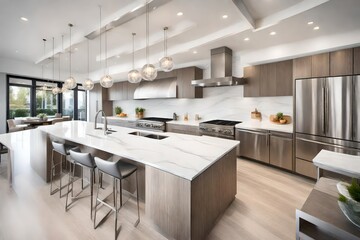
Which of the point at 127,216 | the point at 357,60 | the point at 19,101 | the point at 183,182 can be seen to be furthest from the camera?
the point at 19,101

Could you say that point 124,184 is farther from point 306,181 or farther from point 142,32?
point 306,181

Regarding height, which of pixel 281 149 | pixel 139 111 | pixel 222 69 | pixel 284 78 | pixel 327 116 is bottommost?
pixel 281 149

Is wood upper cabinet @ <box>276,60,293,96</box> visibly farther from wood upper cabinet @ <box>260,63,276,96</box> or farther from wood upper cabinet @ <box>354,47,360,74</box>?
wood upper cabinet @ <box>354,47,360,74</box>

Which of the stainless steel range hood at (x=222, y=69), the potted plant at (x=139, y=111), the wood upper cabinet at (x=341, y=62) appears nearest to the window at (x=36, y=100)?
the potted plant at (x=139, y=111)

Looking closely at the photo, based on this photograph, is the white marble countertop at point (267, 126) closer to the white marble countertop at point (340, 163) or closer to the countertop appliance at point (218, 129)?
the countertop appliance at point (218, 129)

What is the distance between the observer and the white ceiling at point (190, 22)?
2287 millimetres

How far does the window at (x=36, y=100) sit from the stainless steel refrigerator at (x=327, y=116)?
699 cm

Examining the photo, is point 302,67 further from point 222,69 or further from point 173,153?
point 173,153

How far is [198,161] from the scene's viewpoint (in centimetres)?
153

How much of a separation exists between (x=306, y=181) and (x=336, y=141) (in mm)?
856

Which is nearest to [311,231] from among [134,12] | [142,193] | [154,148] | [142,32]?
[154,148]

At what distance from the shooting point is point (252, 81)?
12.4 feet

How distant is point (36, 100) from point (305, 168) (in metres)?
9.21

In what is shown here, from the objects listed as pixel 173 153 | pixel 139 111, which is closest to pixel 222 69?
pixel 173 153
